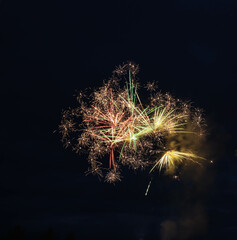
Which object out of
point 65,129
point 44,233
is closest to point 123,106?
point 65,129

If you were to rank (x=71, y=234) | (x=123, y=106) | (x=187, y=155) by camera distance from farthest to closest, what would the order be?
(x=71, y=234) → (x=123, y=106) → (x=187, y=155)

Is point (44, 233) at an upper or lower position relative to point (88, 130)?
lower

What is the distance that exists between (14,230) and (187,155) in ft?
139

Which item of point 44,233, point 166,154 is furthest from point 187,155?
point 44,233

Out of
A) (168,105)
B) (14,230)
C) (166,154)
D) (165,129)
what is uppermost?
(168,105)

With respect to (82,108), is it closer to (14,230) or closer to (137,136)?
(137,136)

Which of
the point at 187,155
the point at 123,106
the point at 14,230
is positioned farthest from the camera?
the point at 14,230

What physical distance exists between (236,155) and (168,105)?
520 centimetres

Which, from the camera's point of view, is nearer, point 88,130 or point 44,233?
point 88,130

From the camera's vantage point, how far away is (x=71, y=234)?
4838cm

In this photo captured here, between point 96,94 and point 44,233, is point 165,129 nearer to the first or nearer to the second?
point 96,94

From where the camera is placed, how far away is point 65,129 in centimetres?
1914

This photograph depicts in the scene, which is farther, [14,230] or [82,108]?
[14,230]

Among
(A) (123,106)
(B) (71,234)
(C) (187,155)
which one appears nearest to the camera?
(C) (187,155)
